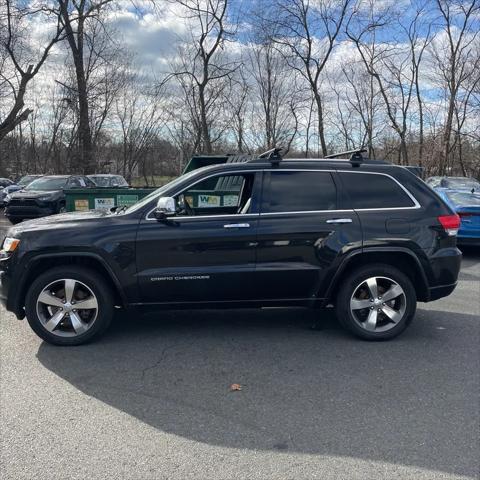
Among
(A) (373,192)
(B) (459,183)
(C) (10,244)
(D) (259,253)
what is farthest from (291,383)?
(B) (459,183)

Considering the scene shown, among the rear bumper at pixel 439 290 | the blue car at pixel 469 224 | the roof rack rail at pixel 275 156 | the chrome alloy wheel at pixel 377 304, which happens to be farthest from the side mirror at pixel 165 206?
the blue car at pixel 469 224

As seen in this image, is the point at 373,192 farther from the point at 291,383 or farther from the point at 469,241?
the point at 469,241

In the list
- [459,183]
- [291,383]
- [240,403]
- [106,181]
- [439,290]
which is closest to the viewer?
[240,403]

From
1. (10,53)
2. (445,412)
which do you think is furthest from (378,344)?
(10,53)

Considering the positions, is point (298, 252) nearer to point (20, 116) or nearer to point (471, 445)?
point (471, 445)

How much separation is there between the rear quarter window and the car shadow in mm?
1457

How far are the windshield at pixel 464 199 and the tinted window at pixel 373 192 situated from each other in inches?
244

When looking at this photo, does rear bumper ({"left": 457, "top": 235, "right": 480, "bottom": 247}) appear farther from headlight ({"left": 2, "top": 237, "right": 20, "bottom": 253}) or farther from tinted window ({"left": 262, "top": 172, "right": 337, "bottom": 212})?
headlight ({"left": 2, "top": 237, "right": 20, "bottom": 253})

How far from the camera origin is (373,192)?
16.4ft

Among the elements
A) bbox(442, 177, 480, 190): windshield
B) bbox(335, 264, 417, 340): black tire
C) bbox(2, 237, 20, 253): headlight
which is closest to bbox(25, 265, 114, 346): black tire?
bbox(2, 237, 20, 253): headlight

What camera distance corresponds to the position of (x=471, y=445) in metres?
3.06

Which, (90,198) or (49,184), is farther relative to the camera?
(49,184)

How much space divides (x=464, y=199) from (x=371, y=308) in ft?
24.6

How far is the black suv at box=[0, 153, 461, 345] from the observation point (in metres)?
4.63
